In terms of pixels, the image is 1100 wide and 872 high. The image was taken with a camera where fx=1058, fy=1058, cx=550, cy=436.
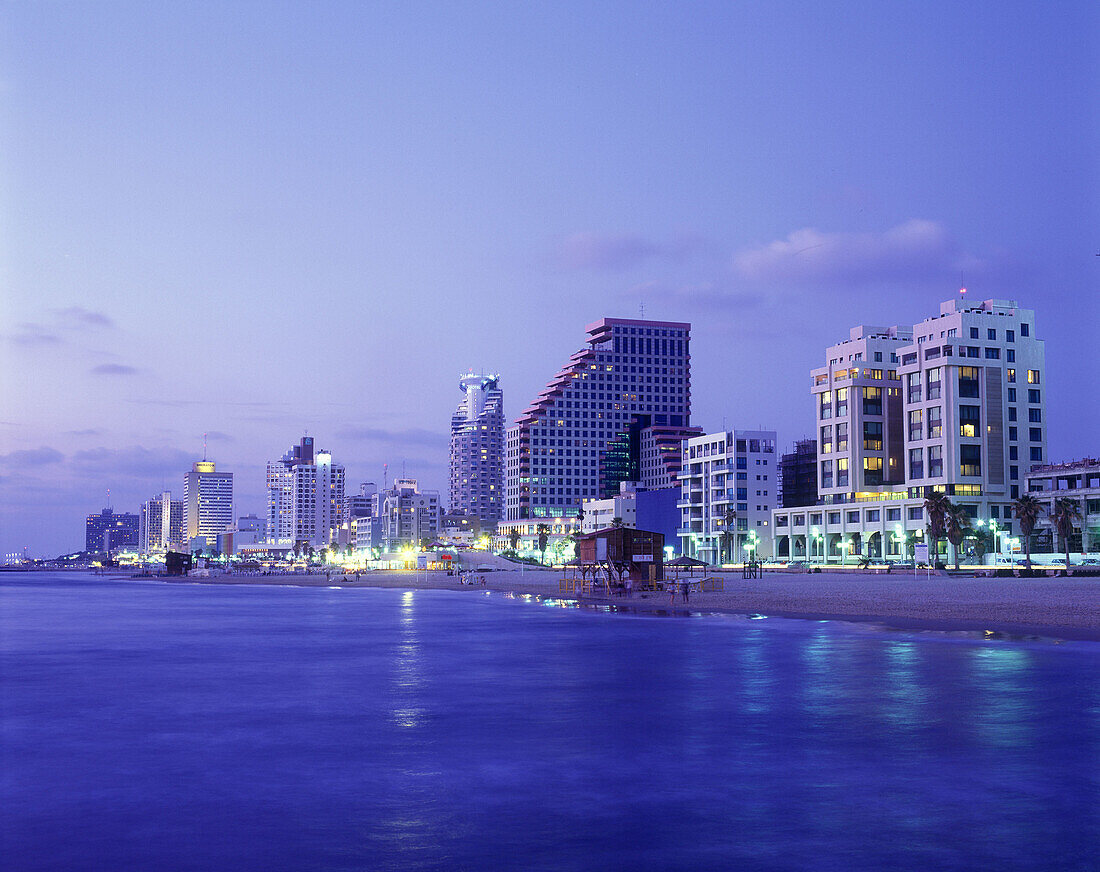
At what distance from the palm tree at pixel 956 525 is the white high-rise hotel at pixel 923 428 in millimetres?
12986

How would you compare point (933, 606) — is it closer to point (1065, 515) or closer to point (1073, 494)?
point (1065, 515)

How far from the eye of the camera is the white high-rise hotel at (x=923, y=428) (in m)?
164

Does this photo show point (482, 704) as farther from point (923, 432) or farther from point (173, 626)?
point (923, 432)

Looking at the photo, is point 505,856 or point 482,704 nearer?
point 505,856

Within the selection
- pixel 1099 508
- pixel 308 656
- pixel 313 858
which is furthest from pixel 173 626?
pixel 1099 508

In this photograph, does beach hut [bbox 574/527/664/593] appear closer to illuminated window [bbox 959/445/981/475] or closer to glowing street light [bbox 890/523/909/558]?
glowing street light [bbox 890/523/909/558]

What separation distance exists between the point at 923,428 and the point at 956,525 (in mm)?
31980

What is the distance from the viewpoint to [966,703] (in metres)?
19.8

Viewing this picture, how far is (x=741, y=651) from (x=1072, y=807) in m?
21.0

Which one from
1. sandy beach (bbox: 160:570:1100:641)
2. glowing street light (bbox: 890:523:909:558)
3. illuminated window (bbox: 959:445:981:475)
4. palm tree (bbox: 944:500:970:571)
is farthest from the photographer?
illuminated window (bbox: 959:445:981:475)

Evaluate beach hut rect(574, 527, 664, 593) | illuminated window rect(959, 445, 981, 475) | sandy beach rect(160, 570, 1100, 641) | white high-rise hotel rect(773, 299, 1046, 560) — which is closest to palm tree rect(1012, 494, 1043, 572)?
white high-rise hotel rect(773, 299, 1046, 560)

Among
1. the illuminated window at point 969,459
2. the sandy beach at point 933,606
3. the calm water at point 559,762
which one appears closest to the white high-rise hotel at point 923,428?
the illuminated window at point 969,459

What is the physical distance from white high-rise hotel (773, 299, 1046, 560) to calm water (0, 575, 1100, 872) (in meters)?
141

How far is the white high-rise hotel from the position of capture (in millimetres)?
163500
